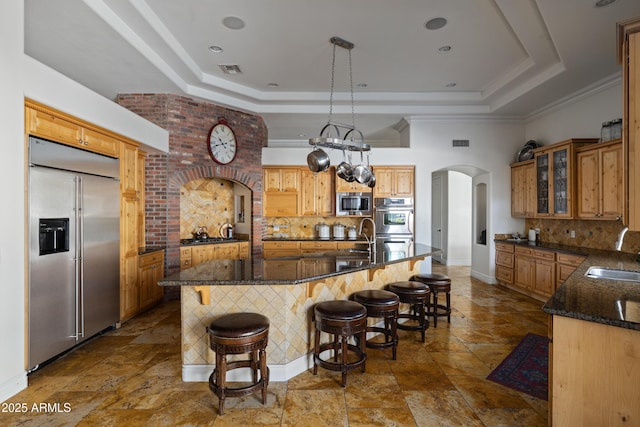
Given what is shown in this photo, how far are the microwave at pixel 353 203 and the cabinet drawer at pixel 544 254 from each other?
9.58ft

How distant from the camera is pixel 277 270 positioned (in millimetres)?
2896

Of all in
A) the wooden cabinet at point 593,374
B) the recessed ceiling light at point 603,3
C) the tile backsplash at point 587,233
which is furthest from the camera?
the tile backsplash at point 587,233

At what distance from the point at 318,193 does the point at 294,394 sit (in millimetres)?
4581

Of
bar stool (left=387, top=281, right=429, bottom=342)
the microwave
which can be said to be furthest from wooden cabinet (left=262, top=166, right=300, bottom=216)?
bar stool (left=387, top=281, right=429, bottom=342)

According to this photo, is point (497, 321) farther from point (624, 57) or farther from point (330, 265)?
point (624, 57)

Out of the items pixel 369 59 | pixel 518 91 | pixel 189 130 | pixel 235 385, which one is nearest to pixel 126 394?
pixel 235 385

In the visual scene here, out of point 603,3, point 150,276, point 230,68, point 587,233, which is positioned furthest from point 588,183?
point 150,276

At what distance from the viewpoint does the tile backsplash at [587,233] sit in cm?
428

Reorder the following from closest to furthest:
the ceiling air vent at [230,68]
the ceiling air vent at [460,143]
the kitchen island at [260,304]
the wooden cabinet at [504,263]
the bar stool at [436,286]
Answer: the kitchen island at [260,304]
the bar stool at [436,286]
the ceiling air vent at [230,68]
the wooden cabinet at [504,263]
the ceiling air vent at [460,143]

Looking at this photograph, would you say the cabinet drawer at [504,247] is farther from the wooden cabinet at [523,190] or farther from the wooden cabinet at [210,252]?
the wooden cabinet at [210,252]

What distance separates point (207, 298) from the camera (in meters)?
2.65

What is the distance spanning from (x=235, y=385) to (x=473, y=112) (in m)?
6.00

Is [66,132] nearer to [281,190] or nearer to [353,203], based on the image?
[281,190]

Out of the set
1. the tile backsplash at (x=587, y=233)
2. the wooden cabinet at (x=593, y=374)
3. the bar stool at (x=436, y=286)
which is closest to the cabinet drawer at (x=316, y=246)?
the bar stool at (x=436, y=286)
